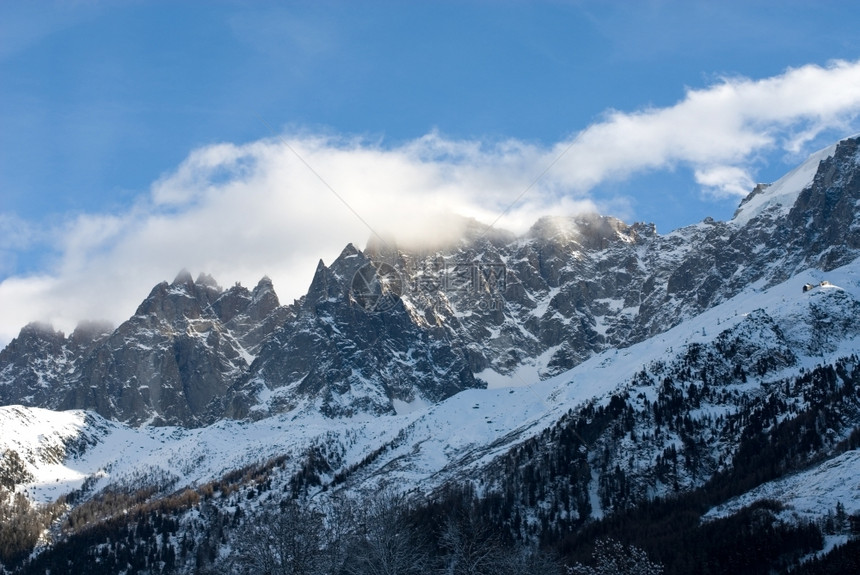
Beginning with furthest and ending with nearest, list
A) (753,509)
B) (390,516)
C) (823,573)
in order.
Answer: (753,509) < (823,573) < (390,516)

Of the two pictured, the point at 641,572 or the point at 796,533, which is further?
the point at 796,533

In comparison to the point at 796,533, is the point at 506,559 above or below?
above

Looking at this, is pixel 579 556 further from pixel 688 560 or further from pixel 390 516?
pixel 390 516

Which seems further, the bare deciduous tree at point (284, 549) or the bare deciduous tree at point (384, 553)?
the bare deciduous tree at point (384, 553)

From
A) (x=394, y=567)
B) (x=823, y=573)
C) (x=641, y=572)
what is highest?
(x=394, y=567)

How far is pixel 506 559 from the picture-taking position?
138000mm

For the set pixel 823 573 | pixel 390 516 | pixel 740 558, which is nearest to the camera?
pixel 390 516

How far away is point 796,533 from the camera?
174 meters

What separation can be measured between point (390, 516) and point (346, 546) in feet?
40.0

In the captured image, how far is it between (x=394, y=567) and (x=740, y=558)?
76144mm

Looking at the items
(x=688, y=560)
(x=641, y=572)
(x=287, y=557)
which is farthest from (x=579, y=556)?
(x=287, y=557)

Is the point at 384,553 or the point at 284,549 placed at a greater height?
the point at 284,549

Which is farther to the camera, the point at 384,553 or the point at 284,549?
the point at 384,553

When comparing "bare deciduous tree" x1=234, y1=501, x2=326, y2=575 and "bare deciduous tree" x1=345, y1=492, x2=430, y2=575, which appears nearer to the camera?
"bare deciduous tree" x1=234, y1=501, x2=326, y2=575
